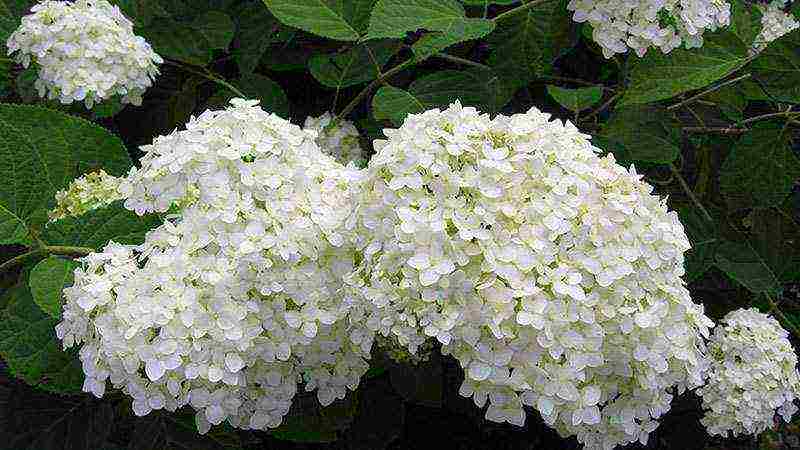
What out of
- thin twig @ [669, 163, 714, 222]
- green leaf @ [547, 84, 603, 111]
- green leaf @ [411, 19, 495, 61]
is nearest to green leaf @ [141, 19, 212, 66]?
green leaf @ [411, 19, 495, 61]

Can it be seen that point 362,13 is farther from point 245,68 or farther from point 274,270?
point 274,270

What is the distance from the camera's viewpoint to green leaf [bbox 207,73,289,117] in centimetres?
228

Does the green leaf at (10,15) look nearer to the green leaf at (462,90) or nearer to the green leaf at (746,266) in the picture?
the green leaf at (462,90)

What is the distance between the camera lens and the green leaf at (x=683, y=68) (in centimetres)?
197

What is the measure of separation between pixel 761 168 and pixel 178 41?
1.40m

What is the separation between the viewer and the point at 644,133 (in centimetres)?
220

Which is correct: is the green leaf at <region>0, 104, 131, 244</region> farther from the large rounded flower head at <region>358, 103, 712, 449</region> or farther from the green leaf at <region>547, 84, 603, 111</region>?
the green leaf at <region>547, 84, 603, 111</region>

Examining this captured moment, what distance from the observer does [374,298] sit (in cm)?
131

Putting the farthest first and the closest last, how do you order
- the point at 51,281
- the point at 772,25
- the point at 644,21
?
the point at 772,25, the point at 644,21, the point at 51,281

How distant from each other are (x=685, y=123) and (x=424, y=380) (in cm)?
110

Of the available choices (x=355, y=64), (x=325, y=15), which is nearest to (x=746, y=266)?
(x=355, y=64)

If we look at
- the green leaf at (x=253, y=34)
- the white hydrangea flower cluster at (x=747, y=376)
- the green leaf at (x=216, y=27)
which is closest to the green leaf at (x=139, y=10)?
the green leaf at (x=216, y=27)

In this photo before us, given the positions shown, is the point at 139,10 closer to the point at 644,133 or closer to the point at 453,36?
the point at 453,36

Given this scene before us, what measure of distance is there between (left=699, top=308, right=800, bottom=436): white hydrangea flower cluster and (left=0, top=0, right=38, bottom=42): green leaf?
1.80 metres
